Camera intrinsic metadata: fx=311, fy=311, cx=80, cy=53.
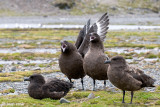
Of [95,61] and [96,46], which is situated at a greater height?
[96,46]

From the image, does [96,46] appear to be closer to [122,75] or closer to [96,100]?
[96,100]

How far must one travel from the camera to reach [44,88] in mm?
10070

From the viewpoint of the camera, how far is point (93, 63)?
36.7 feet

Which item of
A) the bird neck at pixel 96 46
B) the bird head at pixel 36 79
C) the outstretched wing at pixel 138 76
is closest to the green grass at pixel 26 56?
the bird neck at pixel 96 46

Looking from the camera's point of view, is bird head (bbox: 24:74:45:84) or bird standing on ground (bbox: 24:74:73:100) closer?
bird standing on ground (bbox: 24:74:73:100)

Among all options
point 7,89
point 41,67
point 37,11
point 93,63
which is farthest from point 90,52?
point 37,11

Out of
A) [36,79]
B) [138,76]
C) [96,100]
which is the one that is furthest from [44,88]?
[138,76]

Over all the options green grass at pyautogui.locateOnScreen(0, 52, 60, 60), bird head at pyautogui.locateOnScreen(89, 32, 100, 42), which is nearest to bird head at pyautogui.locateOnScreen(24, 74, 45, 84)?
bird head at pyautogui.locateOnScreen(89, 32, 100, 42)

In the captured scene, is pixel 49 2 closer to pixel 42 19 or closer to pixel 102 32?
pixel 42 19

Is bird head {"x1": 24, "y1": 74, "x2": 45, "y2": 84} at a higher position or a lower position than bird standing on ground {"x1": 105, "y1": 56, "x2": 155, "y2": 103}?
lower

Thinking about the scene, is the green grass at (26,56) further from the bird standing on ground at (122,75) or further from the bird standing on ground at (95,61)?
the bird standing on ground at (122,75)

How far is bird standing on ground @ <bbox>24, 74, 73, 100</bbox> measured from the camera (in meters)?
9.97

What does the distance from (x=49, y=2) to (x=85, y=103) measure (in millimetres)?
91362

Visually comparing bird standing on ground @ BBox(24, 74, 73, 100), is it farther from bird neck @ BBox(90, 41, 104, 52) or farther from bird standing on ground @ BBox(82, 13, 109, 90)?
bird neck @ BBox(90, 41, 104, 52)
